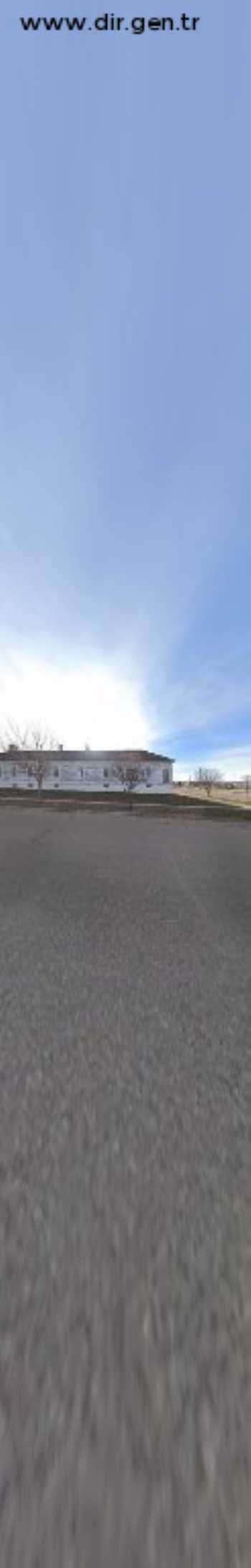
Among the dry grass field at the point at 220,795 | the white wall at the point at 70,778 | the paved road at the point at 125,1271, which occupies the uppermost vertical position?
the white wall at the point at 70,778

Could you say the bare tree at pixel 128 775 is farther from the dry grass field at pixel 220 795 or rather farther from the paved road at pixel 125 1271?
the paved road at pixel 125 1271

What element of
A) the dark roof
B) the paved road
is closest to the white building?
the dark roof

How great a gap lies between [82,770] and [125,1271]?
58658 mm

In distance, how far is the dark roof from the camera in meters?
57.8

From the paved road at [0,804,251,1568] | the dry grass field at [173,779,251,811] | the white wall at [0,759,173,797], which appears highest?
the white wall at [0,759,173,797]

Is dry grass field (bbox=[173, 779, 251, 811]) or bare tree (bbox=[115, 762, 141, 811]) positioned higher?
bare tree (bbox=[115, 762, 141, 811])

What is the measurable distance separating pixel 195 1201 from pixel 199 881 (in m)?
5.63

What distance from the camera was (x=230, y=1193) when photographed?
1646 mm

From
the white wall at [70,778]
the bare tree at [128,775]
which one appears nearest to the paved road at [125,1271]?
the bare tree at [128,775]

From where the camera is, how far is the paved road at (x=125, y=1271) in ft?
2.97

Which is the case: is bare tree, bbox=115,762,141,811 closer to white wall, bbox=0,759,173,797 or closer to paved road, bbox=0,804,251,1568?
white wall, bbox=0,759,173,797

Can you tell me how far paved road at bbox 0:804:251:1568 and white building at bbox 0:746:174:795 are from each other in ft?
168

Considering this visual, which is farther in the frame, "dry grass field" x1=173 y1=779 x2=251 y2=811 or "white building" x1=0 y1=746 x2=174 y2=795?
"white building" x1=0 y1=746 x2=174 y2=795

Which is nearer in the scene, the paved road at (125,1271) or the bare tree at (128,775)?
the paved road at (125,1271)
